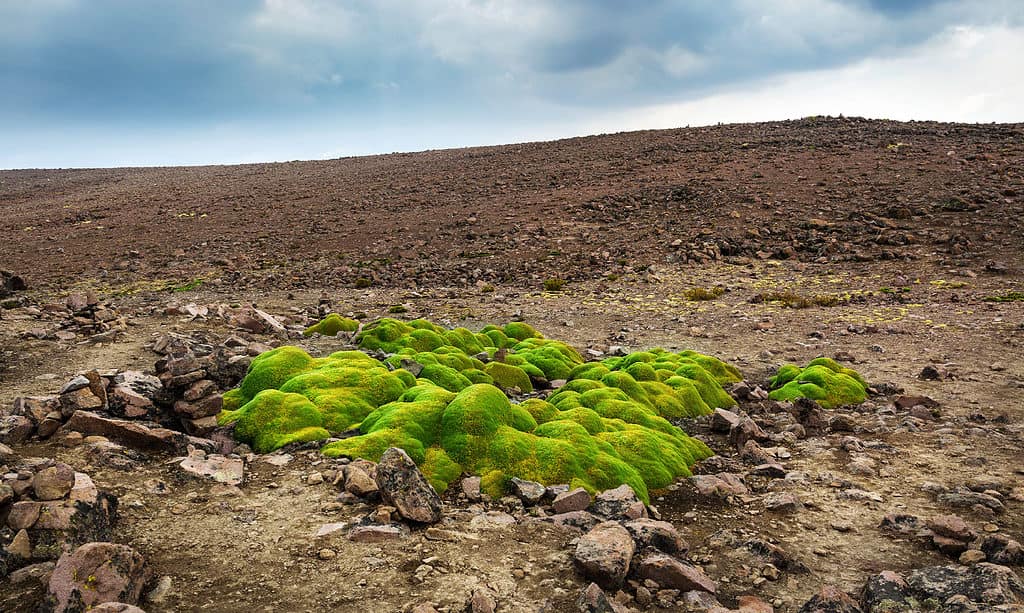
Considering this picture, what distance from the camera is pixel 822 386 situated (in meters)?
12.8

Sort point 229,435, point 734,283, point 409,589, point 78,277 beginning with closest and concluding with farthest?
point 409,589, point 229,435, point 734,283, point 78,277

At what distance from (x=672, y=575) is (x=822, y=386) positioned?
28.1 feet

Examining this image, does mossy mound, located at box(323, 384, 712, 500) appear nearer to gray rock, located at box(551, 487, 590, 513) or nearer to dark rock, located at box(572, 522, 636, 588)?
gray rock, located at box(551, 487, 590, 513)

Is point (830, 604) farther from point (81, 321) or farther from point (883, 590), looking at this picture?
point (81, 321)

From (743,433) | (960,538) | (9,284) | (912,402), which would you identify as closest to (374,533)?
(960,538)

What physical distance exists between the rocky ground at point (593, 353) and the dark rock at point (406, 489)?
0.20 ft

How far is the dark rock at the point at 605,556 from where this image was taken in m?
5.75

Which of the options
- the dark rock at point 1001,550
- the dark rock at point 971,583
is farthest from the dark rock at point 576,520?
the dark rock at point 1001,550

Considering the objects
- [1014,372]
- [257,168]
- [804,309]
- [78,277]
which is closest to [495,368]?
[1014,372]

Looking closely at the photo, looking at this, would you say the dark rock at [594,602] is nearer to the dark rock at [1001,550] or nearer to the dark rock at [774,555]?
the dark rock at [774,555]

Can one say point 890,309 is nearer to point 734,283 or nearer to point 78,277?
point 734,283

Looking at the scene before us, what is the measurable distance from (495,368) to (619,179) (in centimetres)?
3106

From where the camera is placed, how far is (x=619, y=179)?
41312 millimetres

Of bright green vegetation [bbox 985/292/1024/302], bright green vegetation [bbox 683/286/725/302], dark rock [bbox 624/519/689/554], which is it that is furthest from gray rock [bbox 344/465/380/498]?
bright green vegetation [bbox 985/292/1024/302]
